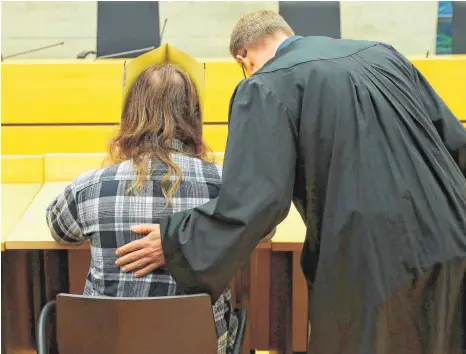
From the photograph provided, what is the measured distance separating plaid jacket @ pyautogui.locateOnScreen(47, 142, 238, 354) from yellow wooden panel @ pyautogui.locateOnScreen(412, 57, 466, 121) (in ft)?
8.40

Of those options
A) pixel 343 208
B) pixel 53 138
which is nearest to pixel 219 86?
pixel 53 138

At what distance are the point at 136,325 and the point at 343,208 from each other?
499 millimetres

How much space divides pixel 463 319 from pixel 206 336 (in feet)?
1.93

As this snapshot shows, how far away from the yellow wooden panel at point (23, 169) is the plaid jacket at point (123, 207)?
0.95 metres

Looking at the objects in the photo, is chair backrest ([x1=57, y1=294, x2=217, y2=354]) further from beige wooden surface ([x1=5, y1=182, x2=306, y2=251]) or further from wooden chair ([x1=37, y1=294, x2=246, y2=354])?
beige wooden surface ([x1=5, y1=182, x2=306, y2=251])

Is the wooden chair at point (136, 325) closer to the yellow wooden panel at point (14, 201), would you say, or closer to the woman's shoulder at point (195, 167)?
the woman's shoulder at point (195, 167)

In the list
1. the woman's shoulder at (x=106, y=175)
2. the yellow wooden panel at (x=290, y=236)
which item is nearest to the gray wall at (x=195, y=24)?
the yellow wooden panel at (x=290, y=236)

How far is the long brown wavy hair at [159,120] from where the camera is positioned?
1.58 metres

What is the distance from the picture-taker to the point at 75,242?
5.71 feet

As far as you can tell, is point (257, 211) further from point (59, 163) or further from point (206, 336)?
point (59, 163)

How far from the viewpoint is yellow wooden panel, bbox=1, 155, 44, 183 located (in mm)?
2482

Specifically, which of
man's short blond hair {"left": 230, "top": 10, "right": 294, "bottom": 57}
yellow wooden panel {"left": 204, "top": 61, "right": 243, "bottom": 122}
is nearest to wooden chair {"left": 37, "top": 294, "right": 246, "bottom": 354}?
man's short blond hair {"left": 230, "top": 10, "right": 294, "bottom": 57}

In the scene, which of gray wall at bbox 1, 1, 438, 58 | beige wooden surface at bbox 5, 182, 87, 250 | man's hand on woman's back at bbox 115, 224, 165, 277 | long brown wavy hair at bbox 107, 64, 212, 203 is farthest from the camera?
gray wall at bbox 1, 1, 438, 58

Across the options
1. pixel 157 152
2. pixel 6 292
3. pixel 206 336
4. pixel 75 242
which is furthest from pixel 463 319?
pixel 6 292
